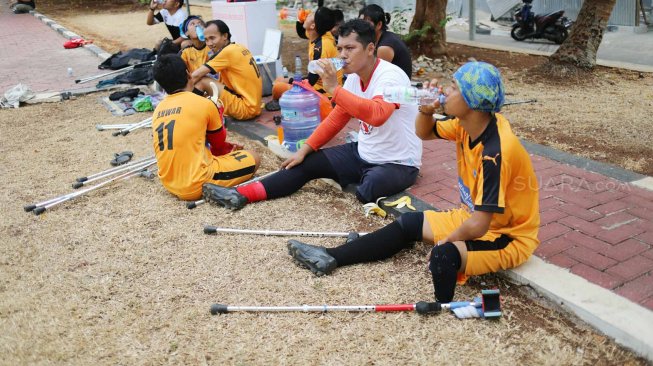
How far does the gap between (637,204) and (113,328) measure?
12.3 ft

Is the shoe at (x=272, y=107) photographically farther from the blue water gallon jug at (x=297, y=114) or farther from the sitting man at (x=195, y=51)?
the blue water gallon jug at (x=297, y=114)

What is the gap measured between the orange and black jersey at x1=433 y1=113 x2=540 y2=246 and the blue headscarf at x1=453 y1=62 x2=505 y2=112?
6.2 inches

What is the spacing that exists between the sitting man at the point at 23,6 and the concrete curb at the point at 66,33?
0.33 meters

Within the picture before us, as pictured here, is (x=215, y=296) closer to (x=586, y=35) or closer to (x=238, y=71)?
(x=238, y=71)

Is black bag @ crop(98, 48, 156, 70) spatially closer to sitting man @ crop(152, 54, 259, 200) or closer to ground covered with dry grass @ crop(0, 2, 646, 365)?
ground covered with dry grass @ crop(0, 2, 646, 365)

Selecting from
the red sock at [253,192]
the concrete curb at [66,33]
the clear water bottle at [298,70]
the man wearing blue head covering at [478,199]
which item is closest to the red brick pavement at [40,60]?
the concrete curb at [66,33]

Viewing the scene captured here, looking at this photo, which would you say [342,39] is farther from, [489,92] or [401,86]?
[489,92]

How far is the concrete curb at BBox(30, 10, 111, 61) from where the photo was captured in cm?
1349

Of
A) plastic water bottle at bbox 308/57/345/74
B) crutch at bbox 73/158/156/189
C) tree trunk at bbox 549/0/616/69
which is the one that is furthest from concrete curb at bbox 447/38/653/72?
crutch at bbox 73/158/156/189

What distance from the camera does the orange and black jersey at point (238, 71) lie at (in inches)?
277

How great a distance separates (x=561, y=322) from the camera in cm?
316

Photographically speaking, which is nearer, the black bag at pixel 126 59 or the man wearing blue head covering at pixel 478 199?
the man wearing blue head covering at pixel 478 199

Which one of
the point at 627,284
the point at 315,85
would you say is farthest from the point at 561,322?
the point at 315,85

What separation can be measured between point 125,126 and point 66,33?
38.6ft
